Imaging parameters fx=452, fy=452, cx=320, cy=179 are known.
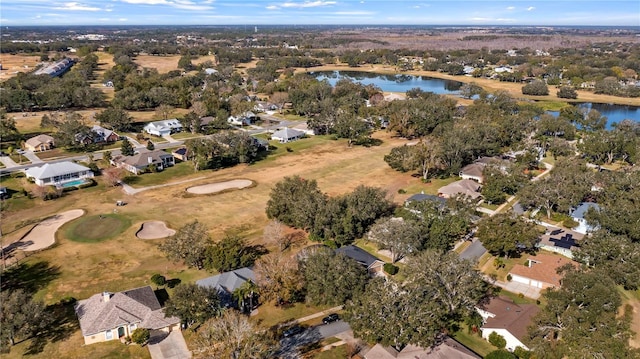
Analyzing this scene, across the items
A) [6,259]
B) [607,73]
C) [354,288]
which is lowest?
[6,259]

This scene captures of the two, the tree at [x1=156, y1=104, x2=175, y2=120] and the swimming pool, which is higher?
the tree at [x1=156, y1=104, x2=175, y2=120]

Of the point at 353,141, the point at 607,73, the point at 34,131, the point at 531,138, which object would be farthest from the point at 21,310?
the point at 607,73

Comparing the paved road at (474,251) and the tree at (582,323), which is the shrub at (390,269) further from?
the tree at (582,323)

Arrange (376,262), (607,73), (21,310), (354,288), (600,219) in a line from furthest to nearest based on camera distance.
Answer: (607,73), (600,219), (376,262), (354,288), (21,310)

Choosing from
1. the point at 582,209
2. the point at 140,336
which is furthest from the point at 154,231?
the point at 582,209

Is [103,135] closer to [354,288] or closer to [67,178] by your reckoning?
[67,178]

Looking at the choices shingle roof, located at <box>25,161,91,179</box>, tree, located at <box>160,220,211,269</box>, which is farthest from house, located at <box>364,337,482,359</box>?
shingle roof, located at <box>25,161,91,179</box>

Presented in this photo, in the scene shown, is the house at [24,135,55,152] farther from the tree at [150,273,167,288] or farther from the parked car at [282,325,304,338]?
the parked car at [282,325,304,338]
